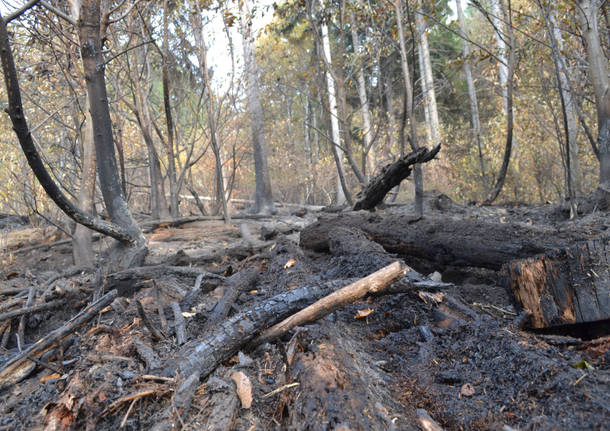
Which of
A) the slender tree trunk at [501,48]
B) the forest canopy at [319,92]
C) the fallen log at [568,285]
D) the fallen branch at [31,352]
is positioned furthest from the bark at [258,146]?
the fallen log at [568,285]

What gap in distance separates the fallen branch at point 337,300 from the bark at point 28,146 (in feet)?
9.09

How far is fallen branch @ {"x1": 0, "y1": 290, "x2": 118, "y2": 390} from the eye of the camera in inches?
94.5

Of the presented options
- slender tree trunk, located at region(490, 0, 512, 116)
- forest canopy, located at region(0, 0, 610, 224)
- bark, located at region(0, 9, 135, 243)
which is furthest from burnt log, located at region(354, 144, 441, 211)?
bark, located at region(0, 9, 135, 243)

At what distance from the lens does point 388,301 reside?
297 cm

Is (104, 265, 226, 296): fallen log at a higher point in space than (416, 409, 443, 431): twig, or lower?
higher

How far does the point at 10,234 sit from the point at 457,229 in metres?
9.58

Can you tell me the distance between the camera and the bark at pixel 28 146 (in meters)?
3.07

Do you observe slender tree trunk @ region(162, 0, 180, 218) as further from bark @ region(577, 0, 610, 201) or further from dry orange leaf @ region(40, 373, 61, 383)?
bark @ region(577, 0, 610, 201)

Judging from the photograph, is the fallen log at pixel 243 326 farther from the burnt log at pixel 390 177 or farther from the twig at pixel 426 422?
the burnt log at pixel 390 177

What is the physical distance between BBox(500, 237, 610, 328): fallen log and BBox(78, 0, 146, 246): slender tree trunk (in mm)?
4591

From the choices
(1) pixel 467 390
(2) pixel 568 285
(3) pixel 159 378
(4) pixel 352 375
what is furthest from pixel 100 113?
(2) pixel 568 285

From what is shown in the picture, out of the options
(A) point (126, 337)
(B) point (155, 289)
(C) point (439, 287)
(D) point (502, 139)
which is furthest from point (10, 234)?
(D) point (502, 139)

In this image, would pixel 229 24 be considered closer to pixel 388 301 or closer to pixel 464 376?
pixel 388 301

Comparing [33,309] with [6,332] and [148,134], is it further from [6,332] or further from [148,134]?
[148,134]
